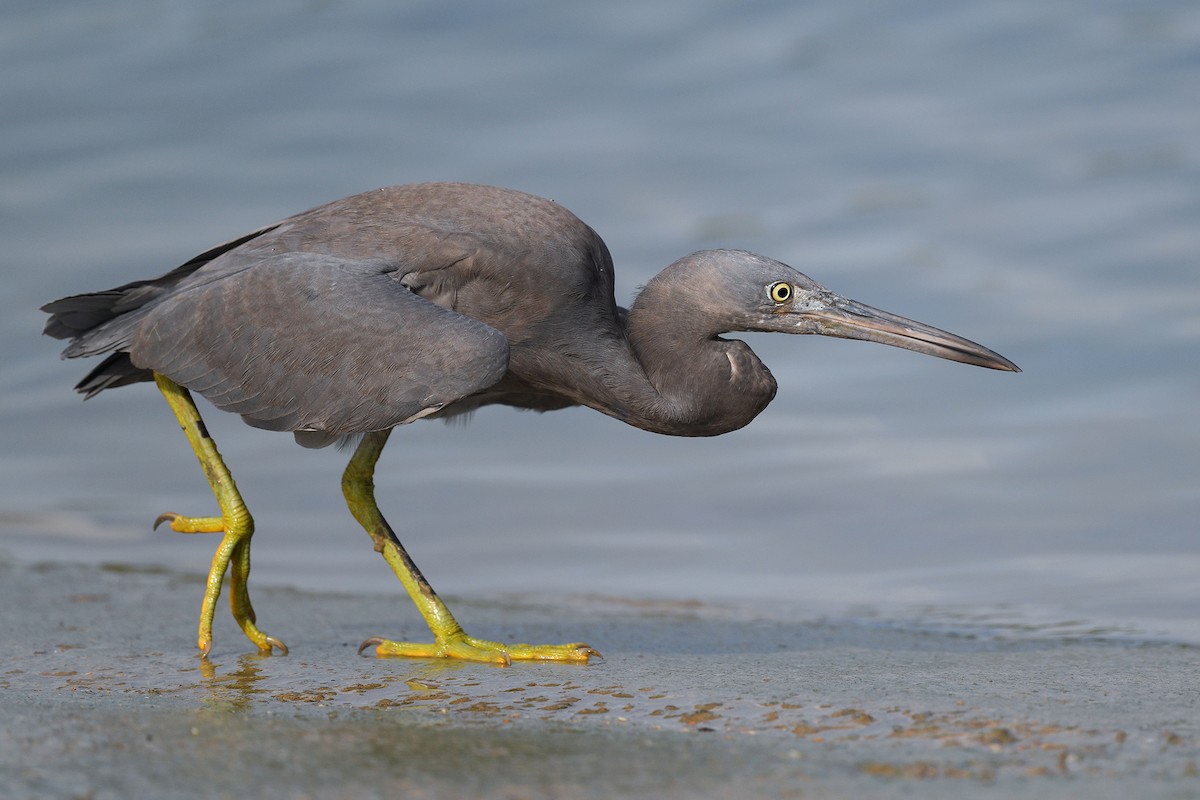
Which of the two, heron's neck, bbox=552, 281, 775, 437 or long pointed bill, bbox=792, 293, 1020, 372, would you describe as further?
heron's neck, bbox=552, 281, 775, 437

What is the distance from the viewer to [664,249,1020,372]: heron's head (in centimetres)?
557

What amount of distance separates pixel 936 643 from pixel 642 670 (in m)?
1.66

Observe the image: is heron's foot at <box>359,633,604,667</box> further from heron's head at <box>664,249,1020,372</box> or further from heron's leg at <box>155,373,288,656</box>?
heron's head at <box>664,249,1020,372</box>

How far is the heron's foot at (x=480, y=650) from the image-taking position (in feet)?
17.6

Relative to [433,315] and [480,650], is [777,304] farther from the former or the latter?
[480,650]

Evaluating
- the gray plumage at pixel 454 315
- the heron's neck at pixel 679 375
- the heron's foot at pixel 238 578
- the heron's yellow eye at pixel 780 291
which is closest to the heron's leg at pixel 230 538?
the heron's foot at pixel 238 578

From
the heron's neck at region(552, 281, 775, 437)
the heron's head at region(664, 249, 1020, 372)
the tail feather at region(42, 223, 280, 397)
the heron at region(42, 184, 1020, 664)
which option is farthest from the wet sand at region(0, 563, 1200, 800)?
the heron's head at region(664, 249, 1020, 372)

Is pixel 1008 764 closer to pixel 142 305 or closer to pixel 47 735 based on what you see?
pixel 47 735

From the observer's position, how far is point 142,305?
581 centimetres

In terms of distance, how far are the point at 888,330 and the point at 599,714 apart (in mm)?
2153

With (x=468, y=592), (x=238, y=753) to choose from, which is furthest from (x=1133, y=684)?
(x=468, y=592)

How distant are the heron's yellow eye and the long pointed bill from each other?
68 millimetres

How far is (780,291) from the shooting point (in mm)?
5602

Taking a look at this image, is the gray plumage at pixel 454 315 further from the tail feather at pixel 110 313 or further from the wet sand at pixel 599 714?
the wet sand at pixel 599 714
